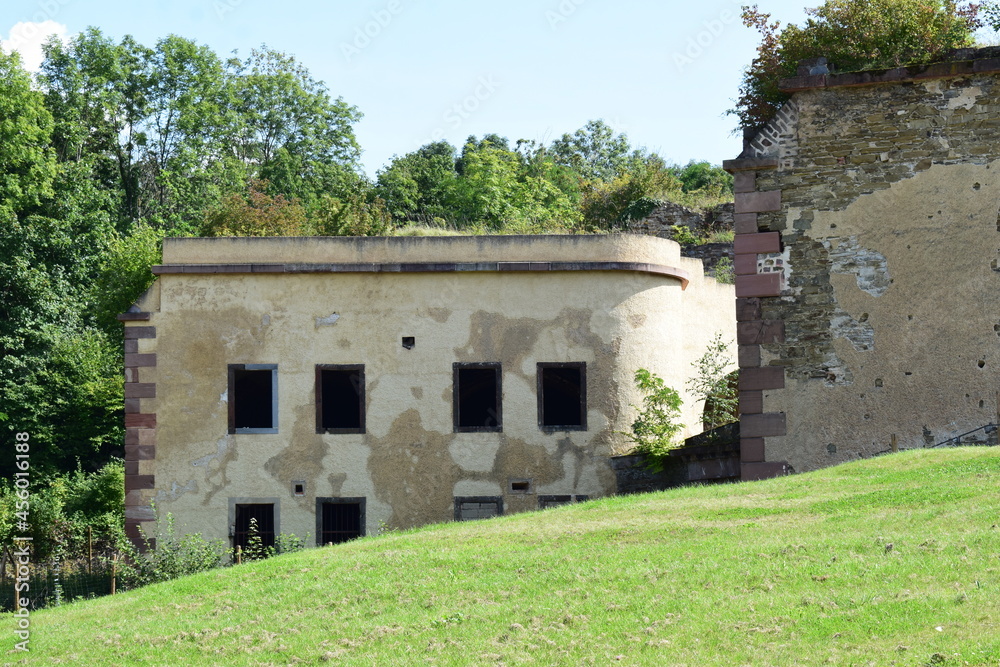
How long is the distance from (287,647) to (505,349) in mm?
11105

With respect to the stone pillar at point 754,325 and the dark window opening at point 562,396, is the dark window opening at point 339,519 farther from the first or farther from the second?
the stone pillar at point 754,325

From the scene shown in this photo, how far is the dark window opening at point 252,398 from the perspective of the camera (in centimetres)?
2148

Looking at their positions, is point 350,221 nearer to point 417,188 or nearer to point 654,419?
point 654,419

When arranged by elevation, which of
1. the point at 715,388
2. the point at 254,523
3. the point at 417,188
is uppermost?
the point at 417,188

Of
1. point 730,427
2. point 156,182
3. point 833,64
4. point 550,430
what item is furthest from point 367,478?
point 156,182

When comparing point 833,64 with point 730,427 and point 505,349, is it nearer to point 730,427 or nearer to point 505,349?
point 730,427

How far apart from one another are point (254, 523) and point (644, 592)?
11.2 meters

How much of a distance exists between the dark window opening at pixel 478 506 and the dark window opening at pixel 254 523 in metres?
3.04

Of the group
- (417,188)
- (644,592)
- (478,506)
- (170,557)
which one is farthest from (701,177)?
(644,592)

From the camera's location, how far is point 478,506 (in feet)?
70.0

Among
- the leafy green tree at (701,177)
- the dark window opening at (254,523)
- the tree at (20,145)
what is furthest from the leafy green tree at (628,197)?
the tree at (20,145)

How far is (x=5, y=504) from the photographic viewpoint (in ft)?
95.6

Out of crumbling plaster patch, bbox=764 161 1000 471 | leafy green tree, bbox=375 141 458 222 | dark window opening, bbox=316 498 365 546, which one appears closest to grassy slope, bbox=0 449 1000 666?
crumbling plaster patch, bbox=764 161 1000 471

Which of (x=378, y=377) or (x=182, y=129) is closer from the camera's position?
(x=378, y=377)
